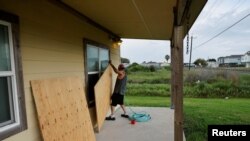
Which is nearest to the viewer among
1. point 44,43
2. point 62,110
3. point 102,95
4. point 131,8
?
point 44,43

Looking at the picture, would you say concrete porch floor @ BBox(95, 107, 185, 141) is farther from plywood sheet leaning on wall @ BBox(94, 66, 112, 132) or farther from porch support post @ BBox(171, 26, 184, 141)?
porch support post @ BBox(171, 26, 184, 141)

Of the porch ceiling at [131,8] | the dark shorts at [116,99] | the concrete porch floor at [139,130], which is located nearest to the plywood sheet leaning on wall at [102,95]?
the dark shorts at [116,99]

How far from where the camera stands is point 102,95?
529 cm

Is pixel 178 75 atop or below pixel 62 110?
atop

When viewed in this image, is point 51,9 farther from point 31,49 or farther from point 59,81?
point 59,81

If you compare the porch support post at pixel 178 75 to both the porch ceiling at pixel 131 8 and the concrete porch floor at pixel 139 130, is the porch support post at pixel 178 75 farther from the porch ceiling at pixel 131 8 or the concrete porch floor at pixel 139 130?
the concrete porch floor at pixel 139 130

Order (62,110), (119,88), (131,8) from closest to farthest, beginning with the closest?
(62,110) → (131,8) → (119,88)

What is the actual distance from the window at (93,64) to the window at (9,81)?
2.35m

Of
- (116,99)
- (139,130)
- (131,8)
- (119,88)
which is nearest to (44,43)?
(131,8)

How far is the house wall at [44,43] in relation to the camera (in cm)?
263

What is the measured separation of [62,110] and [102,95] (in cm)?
200

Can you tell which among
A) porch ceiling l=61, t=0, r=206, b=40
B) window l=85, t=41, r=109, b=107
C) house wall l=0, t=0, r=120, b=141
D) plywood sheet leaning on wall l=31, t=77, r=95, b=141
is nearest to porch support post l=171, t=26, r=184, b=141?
porch ceiling l=61, t=0, r=206, b=40

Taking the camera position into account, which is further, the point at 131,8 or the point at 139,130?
the point at 139,130

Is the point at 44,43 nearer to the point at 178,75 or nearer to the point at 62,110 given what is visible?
the point at 62,110
